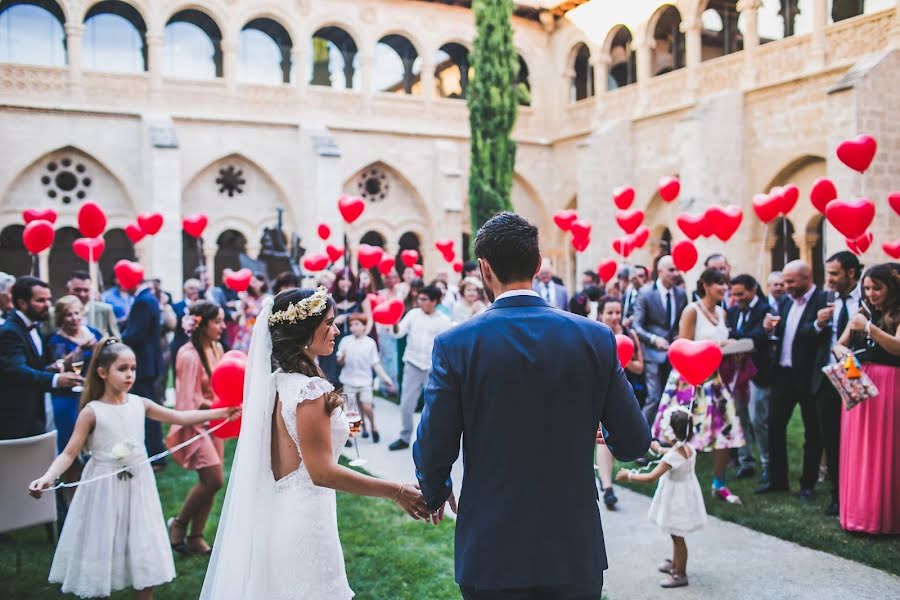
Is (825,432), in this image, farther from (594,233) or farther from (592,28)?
(592,28)

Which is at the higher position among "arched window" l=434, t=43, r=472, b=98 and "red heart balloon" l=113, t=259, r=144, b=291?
"arched window" l=434, t=43, r=472, b=98

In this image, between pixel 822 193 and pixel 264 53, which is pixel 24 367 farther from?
pixel 264 53

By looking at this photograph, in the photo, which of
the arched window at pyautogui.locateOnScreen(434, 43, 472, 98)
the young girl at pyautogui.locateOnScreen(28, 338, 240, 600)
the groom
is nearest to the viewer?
the groom

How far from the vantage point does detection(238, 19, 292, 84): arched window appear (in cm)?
2195

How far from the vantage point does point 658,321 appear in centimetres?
787

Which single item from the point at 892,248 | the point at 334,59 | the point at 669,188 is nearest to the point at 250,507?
the point at 892,248

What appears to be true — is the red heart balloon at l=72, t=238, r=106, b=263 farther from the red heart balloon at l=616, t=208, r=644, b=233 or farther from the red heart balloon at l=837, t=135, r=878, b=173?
the red heart balloon at l=837, t=135, r=878, b=173

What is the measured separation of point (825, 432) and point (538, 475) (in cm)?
458

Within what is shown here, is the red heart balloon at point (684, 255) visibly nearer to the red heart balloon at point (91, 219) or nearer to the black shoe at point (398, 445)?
the black shoe at point (398, 445)

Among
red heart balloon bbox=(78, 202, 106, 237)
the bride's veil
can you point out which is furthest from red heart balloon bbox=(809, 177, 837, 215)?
red heart balloon bbox=(78, 202, 106, 237)

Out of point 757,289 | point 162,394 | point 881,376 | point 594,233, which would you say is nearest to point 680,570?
point 881,376

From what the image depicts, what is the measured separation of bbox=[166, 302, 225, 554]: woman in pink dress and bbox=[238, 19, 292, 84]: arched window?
17.9 m

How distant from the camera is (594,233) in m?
22.2

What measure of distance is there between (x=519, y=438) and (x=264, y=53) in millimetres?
22044
